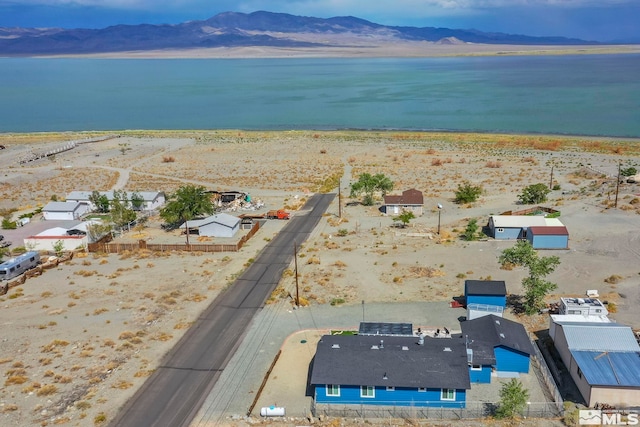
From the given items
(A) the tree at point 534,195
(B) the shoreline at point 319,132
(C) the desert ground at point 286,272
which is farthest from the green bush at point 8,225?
(B) the shoreline at point 319,132

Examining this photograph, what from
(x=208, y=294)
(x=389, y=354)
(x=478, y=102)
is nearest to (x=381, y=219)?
(x=208, y=294)

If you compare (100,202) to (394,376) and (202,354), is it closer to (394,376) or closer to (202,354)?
(202,354)

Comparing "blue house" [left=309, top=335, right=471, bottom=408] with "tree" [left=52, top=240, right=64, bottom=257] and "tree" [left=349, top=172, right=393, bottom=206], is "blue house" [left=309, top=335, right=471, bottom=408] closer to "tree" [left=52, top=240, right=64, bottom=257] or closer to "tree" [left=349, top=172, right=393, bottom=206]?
"tree" [left=52, top=240, right=64, bottom=257]

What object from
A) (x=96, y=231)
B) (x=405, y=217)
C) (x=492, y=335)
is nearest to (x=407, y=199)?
(x=405, y=217)

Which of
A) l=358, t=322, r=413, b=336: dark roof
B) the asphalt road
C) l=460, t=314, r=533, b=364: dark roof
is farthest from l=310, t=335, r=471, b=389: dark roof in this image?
the asphalt road

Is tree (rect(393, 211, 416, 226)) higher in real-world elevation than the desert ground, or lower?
higher
